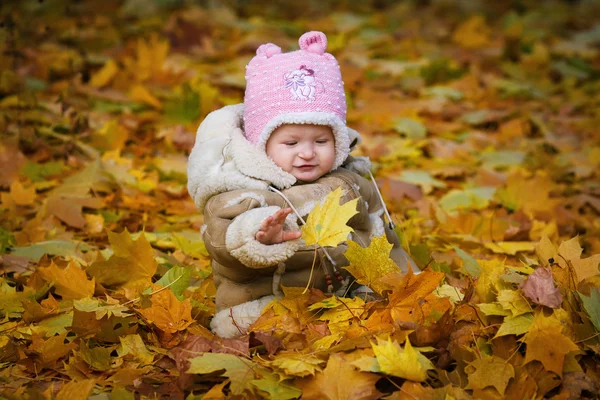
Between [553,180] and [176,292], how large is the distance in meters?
2.60

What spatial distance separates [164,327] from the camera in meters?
2.47

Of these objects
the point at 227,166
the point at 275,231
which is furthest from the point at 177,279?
the point at 275,231

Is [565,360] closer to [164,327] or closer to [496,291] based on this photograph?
[496,291]

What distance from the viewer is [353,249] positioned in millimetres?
2412

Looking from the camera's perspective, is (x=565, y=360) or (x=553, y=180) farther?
(x=553, y=180)

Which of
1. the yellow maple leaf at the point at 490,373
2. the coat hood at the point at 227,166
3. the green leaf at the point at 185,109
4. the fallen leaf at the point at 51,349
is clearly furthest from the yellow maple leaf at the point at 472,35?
the fallen leaf at the point at 51,349

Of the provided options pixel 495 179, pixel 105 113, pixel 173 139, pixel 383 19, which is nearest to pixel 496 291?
pixel 495 179

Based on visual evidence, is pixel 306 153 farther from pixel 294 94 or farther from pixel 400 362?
pixel 400 362

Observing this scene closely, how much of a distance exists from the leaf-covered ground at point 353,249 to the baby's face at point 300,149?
37cm

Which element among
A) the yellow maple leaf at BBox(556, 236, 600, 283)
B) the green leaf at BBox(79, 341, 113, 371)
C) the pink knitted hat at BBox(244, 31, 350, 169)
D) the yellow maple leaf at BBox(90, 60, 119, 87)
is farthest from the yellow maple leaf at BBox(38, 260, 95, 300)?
the yellow maple leaf at BBox(90, 60, 119, 87)

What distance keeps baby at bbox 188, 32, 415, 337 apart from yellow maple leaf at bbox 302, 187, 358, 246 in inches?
2.1

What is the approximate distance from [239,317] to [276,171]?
50cm

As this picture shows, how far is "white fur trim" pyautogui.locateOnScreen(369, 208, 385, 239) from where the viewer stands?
2.76 m

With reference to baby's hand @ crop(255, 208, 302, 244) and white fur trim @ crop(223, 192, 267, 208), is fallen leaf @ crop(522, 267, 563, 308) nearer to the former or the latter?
baby's hand @ crop(255, 208, 302, 244)
